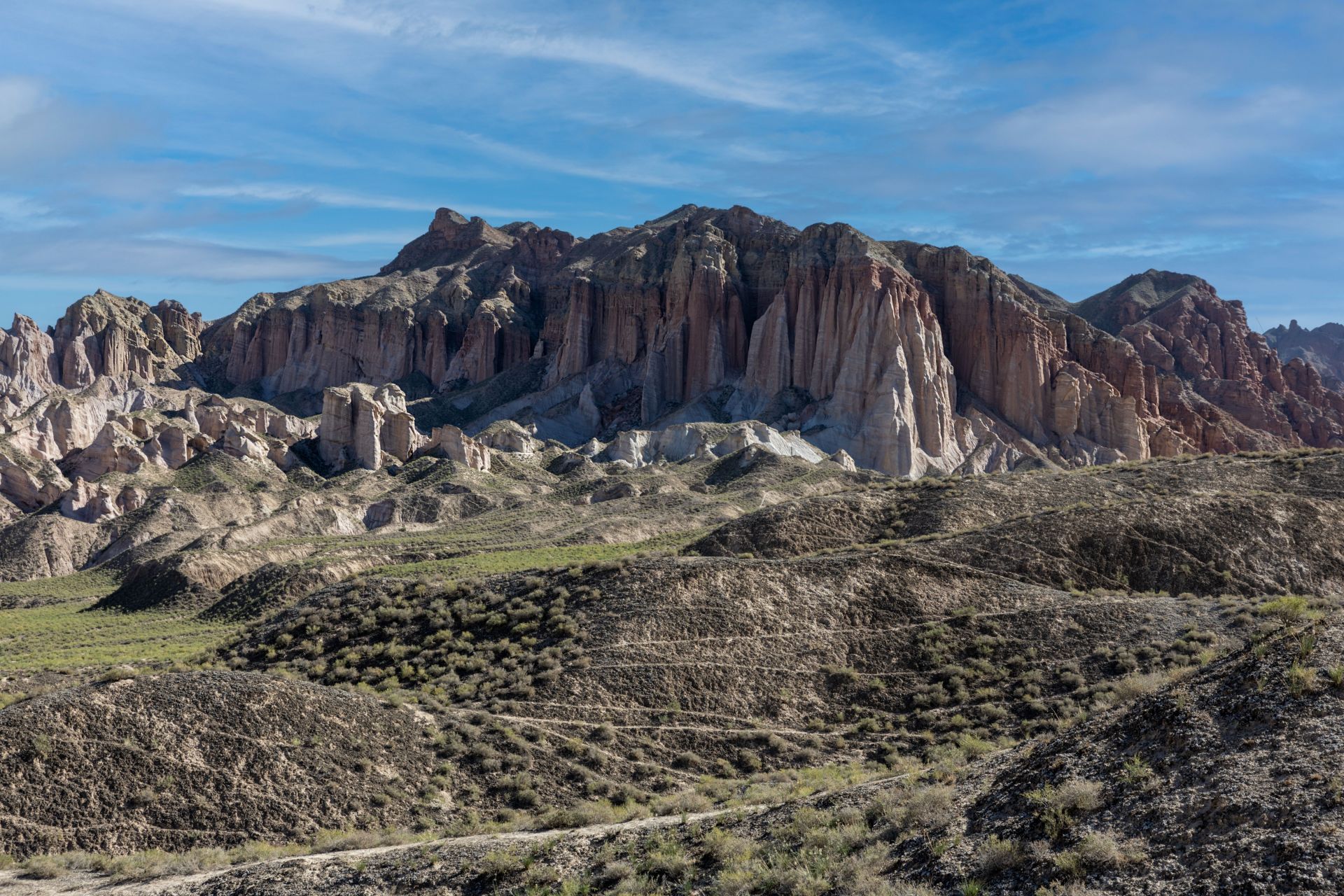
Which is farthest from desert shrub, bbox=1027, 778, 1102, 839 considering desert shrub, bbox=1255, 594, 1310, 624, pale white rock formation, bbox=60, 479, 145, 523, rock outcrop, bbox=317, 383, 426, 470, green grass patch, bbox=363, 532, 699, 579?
rock outcrop, bbox=317, 383, 426, 470

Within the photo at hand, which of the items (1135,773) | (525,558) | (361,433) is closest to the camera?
(1135,773)

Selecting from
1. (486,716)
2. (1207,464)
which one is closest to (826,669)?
(486,716)

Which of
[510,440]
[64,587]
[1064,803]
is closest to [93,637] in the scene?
[64,587]

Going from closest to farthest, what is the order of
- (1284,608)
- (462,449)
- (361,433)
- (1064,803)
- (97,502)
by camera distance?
(1064,803), (1284,608), (97,502), (462,449), (361,433)

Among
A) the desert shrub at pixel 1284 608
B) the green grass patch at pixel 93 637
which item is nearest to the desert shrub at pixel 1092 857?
the desert shrub at pixel 1284 608

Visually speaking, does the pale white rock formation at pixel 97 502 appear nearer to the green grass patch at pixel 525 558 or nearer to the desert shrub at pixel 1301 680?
the green grass patch at pixel 525 558

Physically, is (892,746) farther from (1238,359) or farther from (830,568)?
(1238,359)

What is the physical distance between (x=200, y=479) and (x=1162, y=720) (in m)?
96.8

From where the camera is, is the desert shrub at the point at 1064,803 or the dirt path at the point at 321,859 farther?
the dirt path at the point at 321,859

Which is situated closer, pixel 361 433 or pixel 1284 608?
pixel 1284 608

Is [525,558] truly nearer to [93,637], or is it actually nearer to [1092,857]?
[93,637]

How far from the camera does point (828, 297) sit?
141500mm

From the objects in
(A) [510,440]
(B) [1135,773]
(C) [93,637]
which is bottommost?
(C) [93,637]

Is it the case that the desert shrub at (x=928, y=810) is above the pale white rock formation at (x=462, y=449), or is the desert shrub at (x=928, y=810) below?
below
